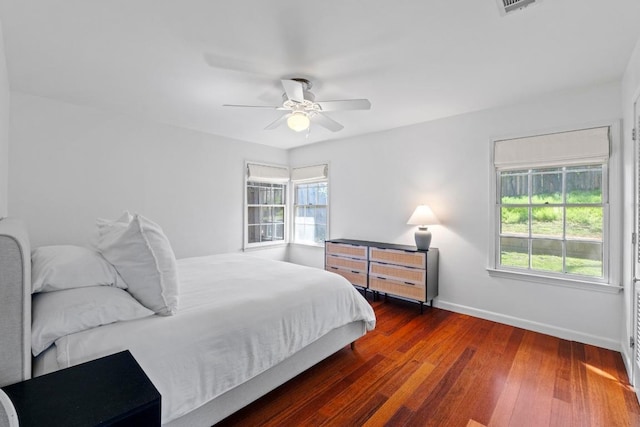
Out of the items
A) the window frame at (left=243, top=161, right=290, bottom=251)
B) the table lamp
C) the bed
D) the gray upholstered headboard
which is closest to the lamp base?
the table lamp

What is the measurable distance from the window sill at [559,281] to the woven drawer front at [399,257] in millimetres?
741

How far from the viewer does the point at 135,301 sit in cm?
160

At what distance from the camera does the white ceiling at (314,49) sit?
1732 millimetres

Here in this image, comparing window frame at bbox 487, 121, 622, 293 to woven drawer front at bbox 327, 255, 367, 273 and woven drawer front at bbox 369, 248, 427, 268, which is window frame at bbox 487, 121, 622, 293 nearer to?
woven drawer front at bbox 369, 248, 427, 268

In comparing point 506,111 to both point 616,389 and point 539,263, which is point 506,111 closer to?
point 539,263

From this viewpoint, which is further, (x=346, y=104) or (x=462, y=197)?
(x=462, y=197)

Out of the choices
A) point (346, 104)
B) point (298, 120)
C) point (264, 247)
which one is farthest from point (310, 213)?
point (346, 104)

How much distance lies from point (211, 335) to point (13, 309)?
0.83 metres

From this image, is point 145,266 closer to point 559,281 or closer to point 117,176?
point 117,176

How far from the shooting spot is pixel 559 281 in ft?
9.54

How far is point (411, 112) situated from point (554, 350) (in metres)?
2.77

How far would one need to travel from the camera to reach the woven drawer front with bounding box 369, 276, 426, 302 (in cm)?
352

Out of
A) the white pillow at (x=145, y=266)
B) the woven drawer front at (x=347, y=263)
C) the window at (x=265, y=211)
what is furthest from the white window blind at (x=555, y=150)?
the window at (x=265, y=211)

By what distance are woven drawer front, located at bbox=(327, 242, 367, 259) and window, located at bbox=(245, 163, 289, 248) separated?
1.35m
